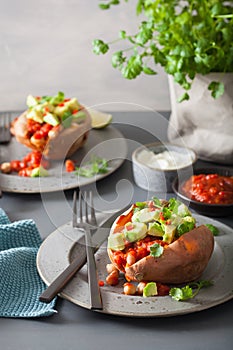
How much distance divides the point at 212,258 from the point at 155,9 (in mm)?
774

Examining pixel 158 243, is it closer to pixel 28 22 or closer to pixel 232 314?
pixel 232 314

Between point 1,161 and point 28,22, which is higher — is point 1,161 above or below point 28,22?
below

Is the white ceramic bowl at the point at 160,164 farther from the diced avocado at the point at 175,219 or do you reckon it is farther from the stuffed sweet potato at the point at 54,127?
the diced avocado at the point at 175,219

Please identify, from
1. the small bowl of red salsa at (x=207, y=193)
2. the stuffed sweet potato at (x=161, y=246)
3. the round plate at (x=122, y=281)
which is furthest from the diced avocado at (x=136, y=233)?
the small bowl of red salsa at (x=207, y=193)

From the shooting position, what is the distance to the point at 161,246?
1.36 m

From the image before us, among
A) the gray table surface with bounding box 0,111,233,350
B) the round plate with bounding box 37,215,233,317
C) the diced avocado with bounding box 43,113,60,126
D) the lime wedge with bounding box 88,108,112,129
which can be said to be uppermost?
the diced avocado with bounding box 43,113,60,126

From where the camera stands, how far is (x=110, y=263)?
1489 mm

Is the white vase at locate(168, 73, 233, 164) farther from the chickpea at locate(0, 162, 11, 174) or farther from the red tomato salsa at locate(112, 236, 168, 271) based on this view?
the red tomato salsa at locate(112, 236, 168, 271)

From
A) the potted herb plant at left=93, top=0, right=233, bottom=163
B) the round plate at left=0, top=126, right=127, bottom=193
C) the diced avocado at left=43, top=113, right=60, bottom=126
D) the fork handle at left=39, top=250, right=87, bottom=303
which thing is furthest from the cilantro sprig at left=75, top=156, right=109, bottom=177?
the fork handle at left=39, top=250, right=87, bottom=303

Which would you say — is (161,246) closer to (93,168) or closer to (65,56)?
(93,168)

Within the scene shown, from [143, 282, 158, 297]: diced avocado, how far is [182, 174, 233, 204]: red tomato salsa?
42cm

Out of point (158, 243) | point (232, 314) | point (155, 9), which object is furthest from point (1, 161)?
point (232, 314)

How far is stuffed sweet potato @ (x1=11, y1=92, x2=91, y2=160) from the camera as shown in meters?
1.99

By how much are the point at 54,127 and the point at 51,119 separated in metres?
0.03
